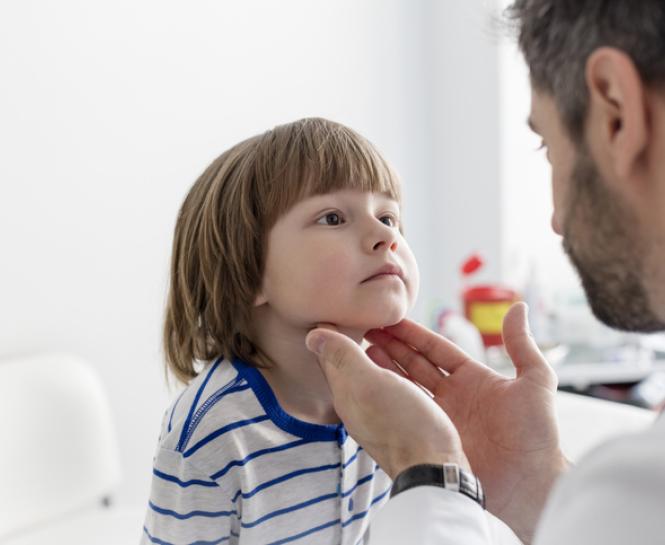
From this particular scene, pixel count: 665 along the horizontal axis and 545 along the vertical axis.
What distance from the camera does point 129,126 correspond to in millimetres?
2070

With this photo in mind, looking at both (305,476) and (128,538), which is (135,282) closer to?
(128,538)

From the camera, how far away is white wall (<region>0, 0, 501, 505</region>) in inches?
73.9

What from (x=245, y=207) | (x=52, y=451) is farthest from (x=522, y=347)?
(x=52, y=451)

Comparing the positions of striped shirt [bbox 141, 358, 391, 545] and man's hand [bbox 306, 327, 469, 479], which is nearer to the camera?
man's hand [bbox 306, 327, 469, 479]

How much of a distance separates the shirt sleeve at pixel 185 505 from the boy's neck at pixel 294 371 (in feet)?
0.51

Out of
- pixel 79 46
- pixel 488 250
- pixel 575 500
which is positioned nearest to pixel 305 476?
pixel 575 500

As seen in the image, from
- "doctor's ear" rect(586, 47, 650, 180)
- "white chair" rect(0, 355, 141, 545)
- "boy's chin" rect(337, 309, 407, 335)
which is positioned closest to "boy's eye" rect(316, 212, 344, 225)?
"boy's chin" rect(337, 309, 407, 335)

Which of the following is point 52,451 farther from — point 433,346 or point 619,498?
point 619,498

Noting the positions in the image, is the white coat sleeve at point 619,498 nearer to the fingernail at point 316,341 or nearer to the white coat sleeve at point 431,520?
the white coat sleeve at point 431,520

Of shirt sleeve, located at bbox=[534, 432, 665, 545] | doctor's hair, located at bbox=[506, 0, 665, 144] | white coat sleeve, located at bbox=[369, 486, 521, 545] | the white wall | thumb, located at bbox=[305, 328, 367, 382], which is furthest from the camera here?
the white wall

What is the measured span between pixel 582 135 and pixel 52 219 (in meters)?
1.48

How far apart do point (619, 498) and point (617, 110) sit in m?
0.34

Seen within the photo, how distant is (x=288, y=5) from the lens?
247 centimetres

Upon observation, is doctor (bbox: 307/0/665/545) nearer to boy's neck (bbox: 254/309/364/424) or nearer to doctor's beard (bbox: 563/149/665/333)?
doctor's beard (bbox: 563/149/665/333)
